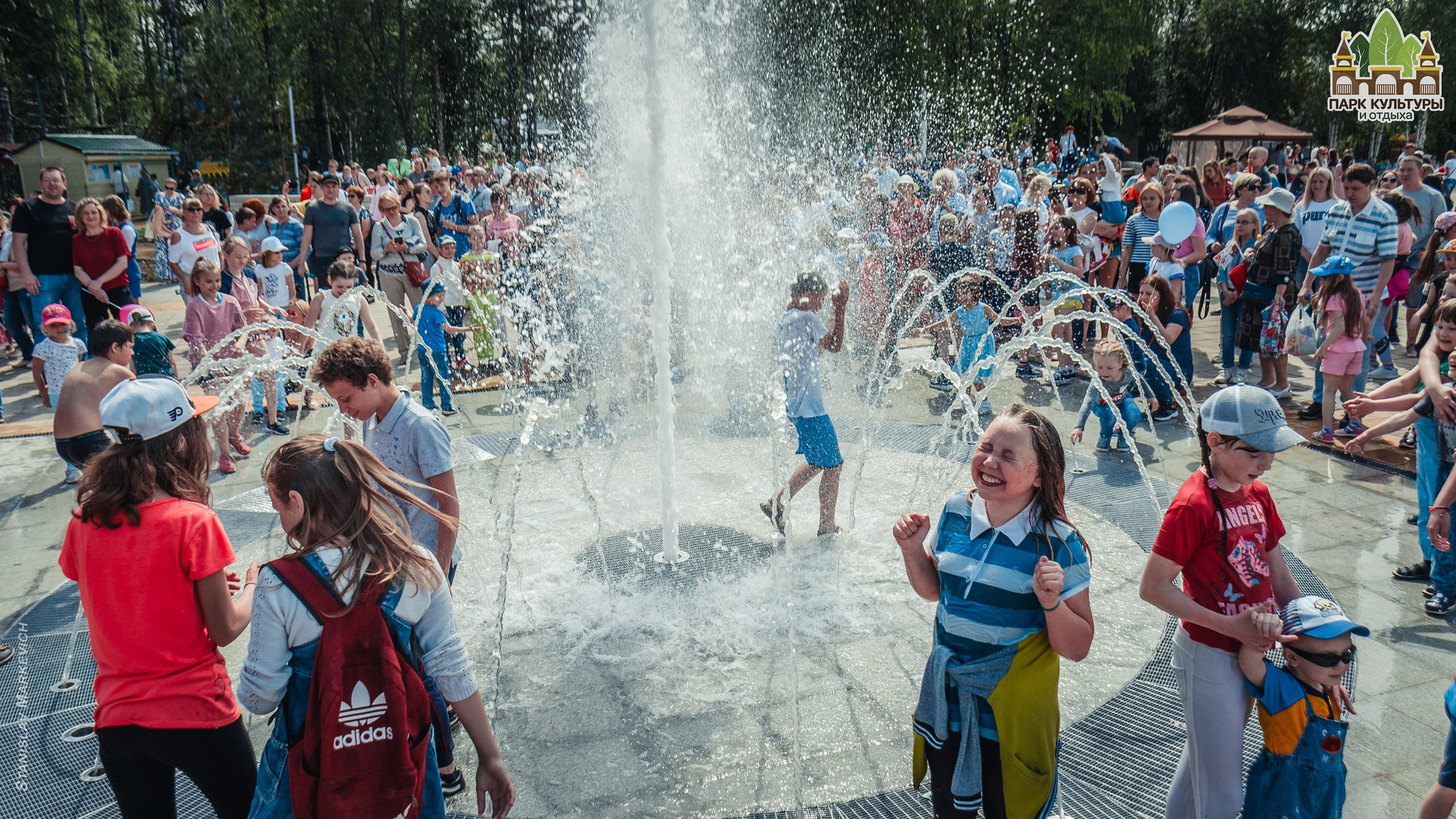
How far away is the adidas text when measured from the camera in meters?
2.13

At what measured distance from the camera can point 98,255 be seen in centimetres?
952

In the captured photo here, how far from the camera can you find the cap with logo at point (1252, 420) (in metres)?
2.81

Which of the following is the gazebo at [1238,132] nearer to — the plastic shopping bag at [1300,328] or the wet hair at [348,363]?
the plastic shopping bag at [1300,328]

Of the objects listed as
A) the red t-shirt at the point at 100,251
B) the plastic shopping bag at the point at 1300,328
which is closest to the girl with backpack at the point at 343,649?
the plastic shopping bag at the point at 1300,328

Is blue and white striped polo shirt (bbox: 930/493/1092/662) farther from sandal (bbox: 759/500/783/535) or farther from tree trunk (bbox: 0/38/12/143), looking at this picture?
tree trunk (bbox: 0/38/12/143)

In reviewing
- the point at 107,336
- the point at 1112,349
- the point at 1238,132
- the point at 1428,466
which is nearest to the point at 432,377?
the point at 107,336

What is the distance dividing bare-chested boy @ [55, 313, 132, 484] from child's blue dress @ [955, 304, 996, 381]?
21.1ft

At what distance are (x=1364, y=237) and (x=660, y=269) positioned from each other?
6502 millimetres

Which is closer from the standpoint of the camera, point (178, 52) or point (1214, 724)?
point (1214, 724)

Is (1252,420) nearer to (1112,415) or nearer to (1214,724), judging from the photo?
(1214,724)

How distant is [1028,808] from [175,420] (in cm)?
276

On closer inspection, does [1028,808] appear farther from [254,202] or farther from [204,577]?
[254,202]

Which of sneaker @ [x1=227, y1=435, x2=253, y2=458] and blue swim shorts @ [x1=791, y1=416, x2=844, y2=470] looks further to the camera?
sneaker @ [x1=227, y1=435, x2=253, y2=458]

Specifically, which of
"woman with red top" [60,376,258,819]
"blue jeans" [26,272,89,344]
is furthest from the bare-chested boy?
"blue jeans" [26,272,89,344]
